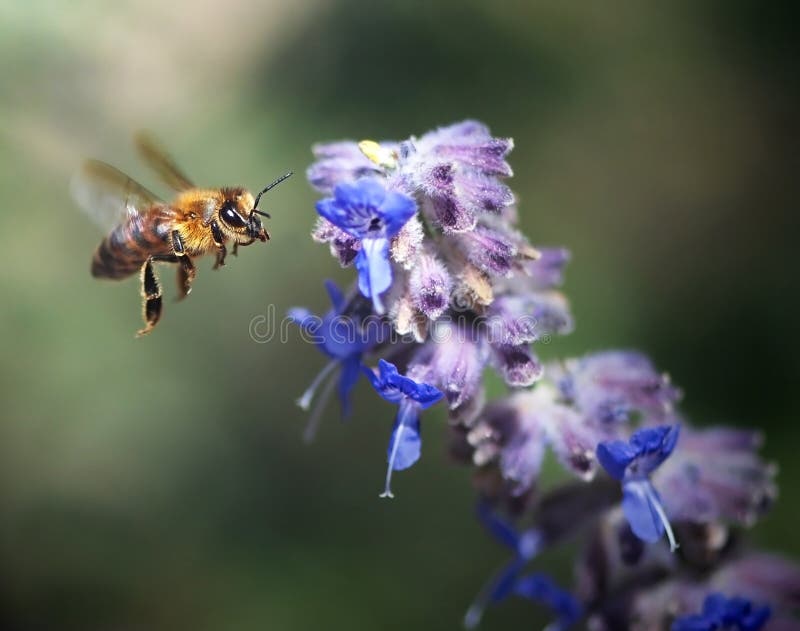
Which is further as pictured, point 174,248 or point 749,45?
point 749,45

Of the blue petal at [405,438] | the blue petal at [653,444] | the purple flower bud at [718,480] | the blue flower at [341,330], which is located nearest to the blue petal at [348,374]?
the blue flower at [341,330]

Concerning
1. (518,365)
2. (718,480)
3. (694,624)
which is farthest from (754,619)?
(518,365)

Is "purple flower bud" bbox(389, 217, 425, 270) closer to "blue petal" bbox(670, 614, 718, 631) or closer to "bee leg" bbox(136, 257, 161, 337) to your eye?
"bee leg" bbox(136, 257, 161, 337)

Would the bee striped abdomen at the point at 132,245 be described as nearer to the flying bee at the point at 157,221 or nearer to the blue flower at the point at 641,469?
the flying bee at the point at 157,221

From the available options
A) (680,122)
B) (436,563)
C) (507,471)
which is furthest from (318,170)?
(680,122)

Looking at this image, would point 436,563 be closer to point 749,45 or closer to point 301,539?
point 301,539
